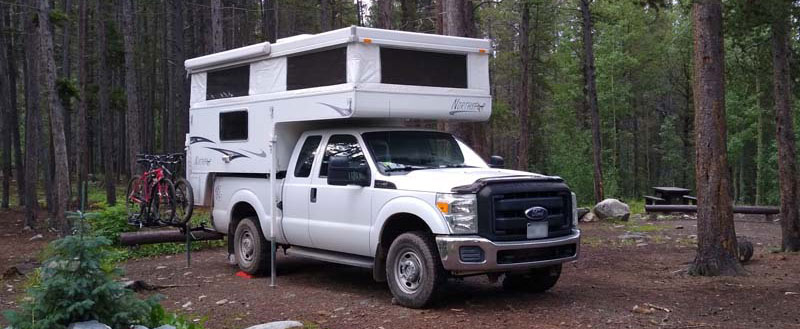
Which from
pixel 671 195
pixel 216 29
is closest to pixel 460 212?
pixel 216 29

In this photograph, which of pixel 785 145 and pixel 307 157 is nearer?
pixel 307 157

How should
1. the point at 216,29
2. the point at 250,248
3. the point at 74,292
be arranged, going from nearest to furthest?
1. the point at 74,292
2. the point at 250,248
3. the point at 216,29

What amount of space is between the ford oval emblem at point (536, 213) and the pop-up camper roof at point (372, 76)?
84.6 inches

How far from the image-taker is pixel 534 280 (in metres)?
8.94

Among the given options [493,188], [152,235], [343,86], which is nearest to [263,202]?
[343,86]

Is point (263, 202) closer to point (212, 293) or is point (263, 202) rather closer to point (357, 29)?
point (212, 293)

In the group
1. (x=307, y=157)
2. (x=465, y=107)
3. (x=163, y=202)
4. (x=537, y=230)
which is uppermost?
(x=465, y=107)

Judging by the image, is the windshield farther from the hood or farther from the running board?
the running board

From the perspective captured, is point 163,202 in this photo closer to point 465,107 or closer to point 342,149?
point 342,149

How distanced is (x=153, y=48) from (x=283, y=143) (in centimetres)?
3511

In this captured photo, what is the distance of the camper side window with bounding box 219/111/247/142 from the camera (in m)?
10.9

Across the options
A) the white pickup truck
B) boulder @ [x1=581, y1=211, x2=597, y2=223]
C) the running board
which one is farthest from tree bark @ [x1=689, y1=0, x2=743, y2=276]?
boulder @ [x1=581, y1=211, x2=597, y2=223]

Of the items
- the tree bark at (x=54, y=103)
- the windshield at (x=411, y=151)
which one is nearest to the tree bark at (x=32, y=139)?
the tree bark at (x=54, y=103)

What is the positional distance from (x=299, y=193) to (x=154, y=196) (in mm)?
3468
